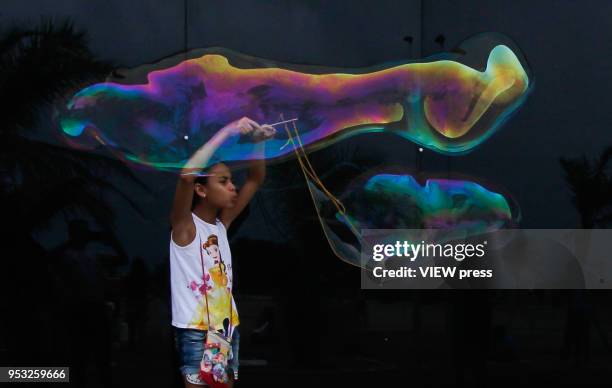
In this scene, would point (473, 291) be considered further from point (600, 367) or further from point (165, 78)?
point (165, 78)

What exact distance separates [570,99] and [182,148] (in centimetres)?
231

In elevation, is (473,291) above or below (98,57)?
below

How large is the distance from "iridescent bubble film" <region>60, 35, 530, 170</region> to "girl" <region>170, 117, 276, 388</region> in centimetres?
54

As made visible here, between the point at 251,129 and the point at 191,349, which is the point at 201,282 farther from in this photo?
the point at 251,129

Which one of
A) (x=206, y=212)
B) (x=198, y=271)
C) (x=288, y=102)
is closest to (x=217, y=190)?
(x=206, y=212)

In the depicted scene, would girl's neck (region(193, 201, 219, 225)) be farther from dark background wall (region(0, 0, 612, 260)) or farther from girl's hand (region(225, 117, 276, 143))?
dark background wall (region(0, 0, 612, 260))

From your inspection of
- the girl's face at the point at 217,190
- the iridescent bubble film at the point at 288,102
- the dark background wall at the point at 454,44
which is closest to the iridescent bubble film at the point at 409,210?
the dark background wall at the point at 454,44

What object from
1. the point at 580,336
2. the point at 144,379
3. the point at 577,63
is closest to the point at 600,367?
the point at 580,336

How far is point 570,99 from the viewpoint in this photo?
211 inches

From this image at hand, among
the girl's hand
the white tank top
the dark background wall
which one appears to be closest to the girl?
the white tank top

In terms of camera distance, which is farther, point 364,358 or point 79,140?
point 364,358

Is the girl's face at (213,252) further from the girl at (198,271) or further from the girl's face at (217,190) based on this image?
the girl's face at (217,190)

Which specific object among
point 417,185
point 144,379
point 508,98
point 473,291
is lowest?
point 144,379

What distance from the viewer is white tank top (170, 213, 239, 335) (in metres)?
4.06
